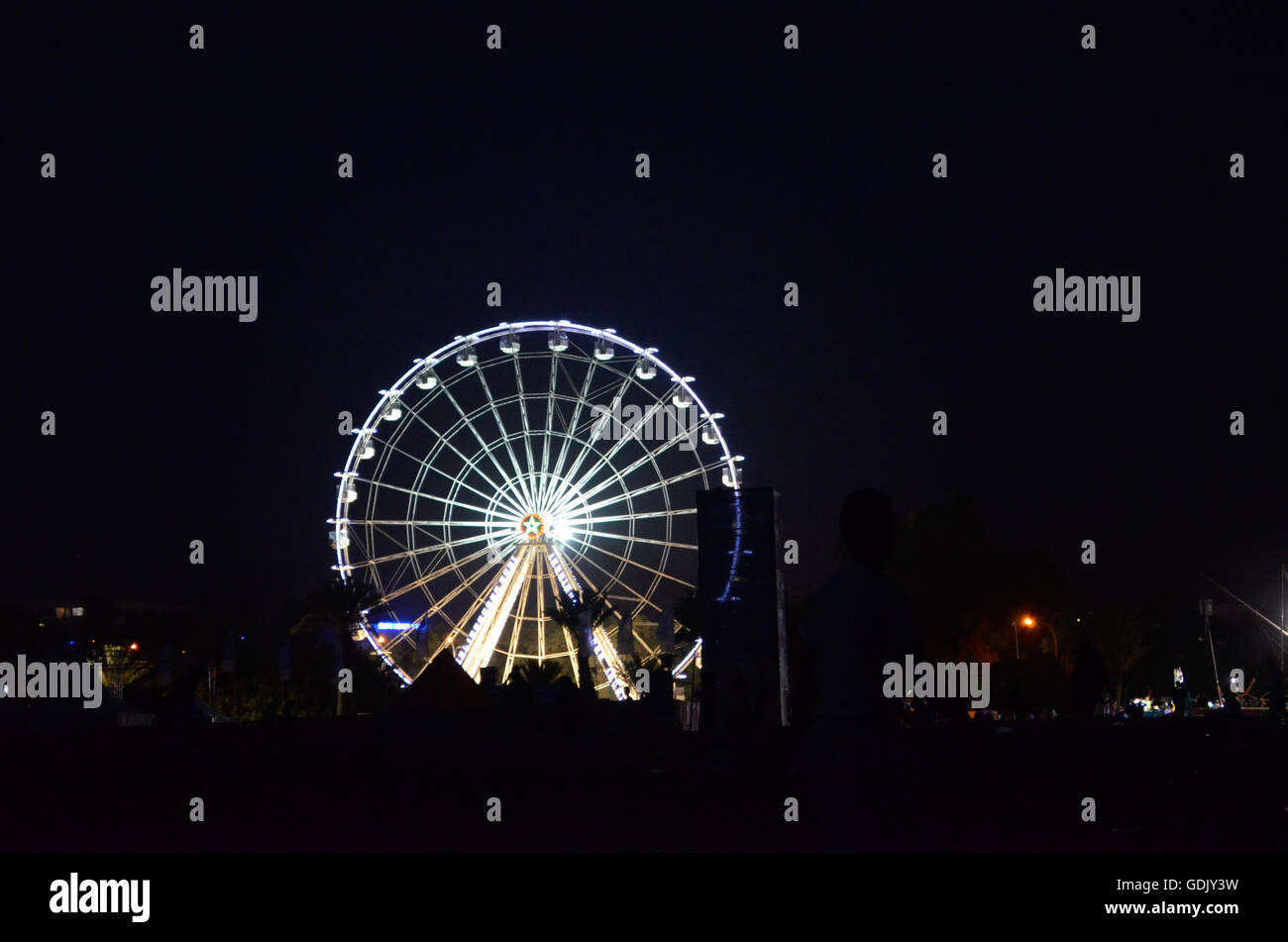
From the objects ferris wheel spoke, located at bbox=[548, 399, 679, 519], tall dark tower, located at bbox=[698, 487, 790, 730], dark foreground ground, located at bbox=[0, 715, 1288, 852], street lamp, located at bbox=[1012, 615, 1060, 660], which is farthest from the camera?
A: street lamp, located at bbox=[1012, 615, 1060, 660]

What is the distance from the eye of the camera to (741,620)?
81.9 feet

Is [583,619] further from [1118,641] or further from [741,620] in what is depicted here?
[741,620]

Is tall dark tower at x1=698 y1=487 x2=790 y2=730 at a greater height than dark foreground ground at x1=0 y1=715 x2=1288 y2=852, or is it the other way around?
tall dark tower at x1=698 y1=487 x2=790 y2=730

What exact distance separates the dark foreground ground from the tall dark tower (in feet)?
14.9

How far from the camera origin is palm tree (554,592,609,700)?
56625mm

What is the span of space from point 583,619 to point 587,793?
51.5 meters

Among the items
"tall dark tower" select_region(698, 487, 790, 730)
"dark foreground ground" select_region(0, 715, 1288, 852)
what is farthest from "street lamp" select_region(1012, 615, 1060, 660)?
"dark foreground ground" select_region(0, 715, 1288, 852)

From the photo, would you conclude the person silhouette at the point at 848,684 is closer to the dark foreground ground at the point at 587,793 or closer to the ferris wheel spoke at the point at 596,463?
the dark foreground ground at the point at 587,793

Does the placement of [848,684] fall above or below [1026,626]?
above

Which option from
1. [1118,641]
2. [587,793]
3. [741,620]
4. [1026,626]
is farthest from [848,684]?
[1118,641]

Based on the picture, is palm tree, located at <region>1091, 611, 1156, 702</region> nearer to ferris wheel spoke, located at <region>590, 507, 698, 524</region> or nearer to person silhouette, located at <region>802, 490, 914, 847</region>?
ferris wheel spoke, located at <region>590, 507, 698, 524</region>

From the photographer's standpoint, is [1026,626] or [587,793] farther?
[1026,626]

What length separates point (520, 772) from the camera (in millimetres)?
16516
